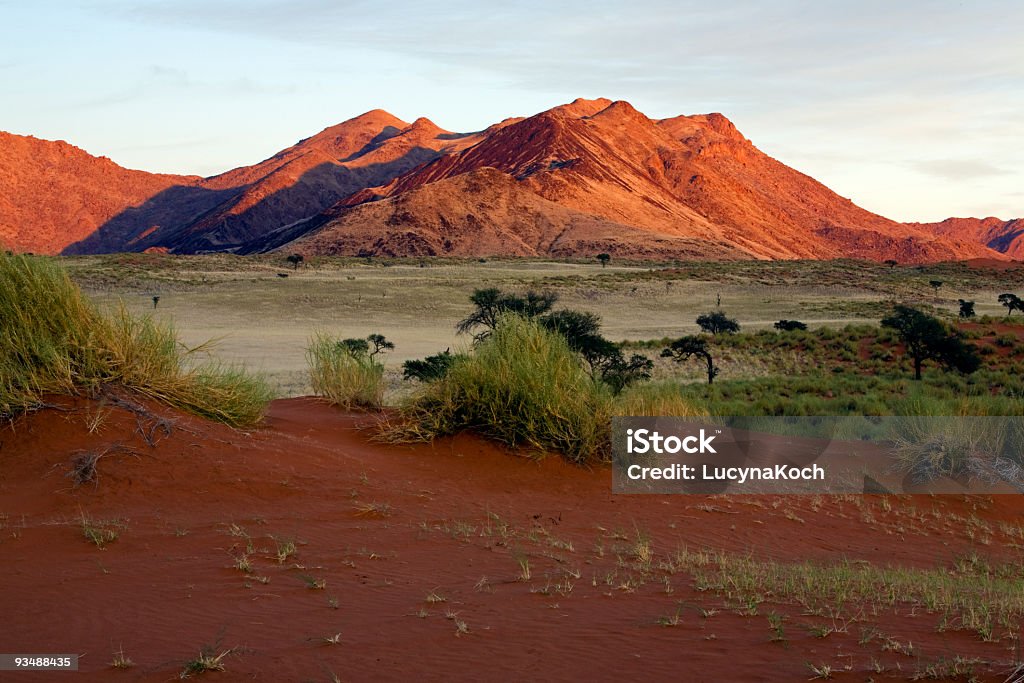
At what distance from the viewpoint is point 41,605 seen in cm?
607

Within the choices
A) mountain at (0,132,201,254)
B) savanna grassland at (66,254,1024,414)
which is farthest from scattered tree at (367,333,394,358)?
mountain at (0,132,201,254)

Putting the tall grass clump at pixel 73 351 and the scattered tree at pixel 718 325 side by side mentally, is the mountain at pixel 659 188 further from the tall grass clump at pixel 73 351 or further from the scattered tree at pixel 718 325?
the tall grass clump at pixel 73 351

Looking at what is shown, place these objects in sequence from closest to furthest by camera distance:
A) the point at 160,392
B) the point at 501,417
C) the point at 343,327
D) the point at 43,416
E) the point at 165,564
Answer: the point at 165,564 < the point at 43,416 < the point at 160,392 < the point at 501,417 < the point at 343,327

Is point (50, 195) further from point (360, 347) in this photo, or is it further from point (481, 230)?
point (360, 347)

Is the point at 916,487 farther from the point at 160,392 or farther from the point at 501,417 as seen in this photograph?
the point at 160,392

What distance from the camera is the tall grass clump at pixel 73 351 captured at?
33.3 feet

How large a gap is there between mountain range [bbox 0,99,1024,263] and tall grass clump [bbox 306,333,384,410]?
97.6m

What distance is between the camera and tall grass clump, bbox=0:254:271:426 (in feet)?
33.3

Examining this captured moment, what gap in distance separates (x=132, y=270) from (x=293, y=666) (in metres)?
62.4

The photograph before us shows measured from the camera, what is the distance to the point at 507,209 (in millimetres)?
126562

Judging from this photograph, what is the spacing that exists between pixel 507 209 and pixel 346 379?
371 ft

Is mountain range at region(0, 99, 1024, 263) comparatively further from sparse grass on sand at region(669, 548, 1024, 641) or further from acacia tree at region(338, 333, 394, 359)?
sparse grass on sand at region(669, 548, 1024, 641)

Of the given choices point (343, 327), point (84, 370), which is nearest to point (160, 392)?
point (84, 370)

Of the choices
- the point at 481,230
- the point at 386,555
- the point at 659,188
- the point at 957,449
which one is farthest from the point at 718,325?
the point at 659,188
